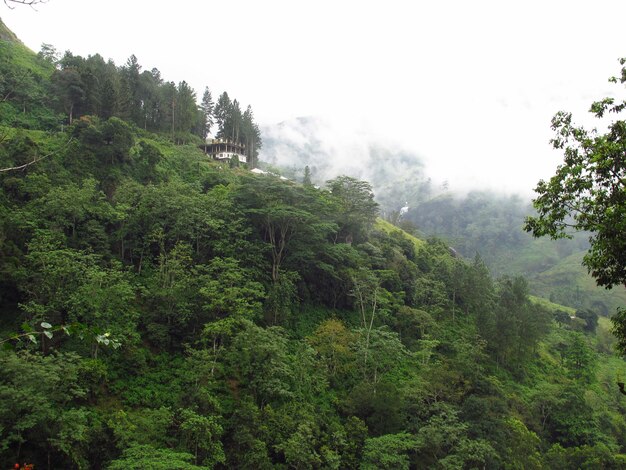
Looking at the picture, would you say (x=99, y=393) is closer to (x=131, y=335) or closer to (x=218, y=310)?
(x=131, y=335)

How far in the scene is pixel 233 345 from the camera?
2062 centimetres

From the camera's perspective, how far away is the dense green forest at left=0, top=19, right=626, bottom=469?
53.9 ft

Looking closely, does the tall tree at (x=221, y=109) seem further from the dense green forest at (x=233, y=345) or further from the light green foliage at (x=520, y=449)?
the light green foliage at (x=520, y=449)

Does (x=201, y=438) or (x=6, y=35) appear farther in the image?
(x=6, y=35)

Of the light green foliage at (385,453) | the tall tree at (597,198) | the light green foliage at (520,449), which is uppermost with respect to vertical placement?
the tall tree at (597,198)

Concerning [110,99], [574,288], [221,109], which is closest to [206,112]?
[221,109]

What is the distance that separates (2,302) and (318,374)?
1699 centimetres

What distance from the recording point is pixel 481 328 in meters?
37.7

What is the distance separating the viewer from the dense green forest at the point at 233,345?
16.4 metres

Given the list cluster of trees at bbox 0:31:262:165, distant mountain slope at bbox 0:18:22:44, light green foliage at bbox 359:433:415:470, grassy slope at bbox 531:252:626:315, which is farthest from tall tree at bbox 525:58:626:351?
grassy slope at bbox 531:252:626:315

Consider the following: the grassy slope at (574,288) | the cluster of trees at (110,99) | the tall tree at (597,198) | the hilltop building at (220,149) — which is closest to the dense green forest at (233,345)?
the cluster of trees at (110,99)

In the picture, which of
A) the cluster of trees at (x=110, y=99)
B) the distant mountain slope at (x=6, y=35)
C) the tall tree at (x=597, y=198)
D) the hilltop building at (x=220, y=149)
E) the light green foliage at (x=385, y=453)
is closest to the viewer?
the tall tree at (x=597, y=198)

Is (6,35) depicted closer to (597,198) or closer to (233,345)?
(233,345)

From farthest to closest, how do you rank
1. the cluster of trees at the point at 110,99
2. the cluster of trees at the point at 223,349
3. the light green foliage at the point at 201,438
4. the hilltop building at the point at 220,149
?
the hilltop building at the point at 220,149, the cluster of trees at the point at 110,99, the cluster of trees at the point at 223,349, the light green foliage at the point at 201,438
